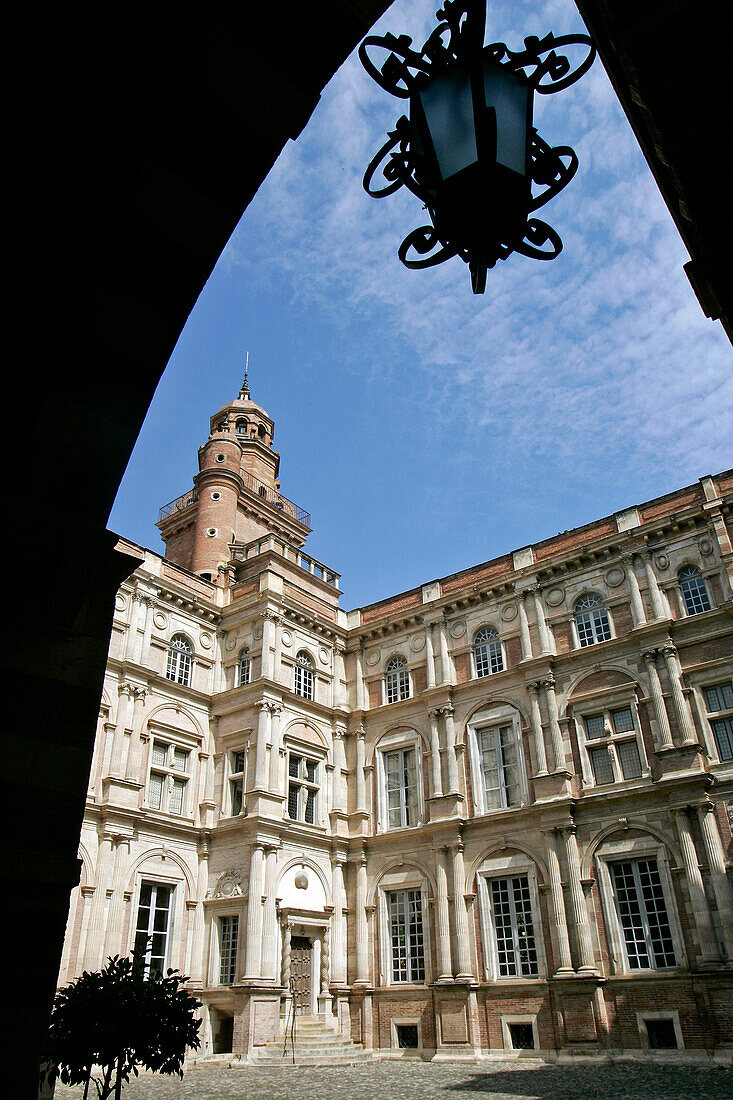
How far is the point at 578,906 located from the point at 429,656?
1007cm

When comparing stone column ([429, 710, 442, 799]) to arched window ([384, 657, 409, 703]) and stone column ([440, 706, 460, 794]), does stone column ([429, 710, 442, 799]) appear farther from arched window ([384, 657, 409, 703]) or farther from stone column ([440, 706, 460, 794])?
arched window ([384, 657, 409, 703])

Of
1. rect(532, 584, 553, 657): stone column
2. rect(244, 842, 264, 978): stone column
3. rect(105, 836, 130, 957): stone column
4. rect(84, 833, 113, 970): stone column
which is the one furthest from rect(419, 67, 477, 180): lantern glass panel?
rect(244, 842, 264, 978): stone column

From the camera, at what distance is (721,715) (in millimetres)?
23422

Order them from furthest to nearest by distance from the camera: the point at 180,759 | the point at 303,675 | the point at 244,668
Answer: the point at 303,675, the point at 244,668, the point at 180,759

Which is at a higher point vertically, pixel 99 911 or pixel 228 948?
pixel 99 911

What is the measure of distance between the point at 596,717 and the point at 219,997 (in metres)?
14.7

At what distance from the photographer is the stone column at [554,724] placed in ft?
84.1

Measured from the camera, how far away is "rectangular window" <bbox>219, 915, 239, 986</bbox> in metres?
24.9

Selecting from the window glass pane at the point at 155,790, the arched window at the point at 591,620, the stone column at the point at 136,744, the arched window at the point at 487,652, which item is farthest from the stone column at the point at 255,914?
the arched window at the point at 591,620

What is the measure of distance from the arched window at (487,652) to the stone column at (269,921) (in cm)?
966

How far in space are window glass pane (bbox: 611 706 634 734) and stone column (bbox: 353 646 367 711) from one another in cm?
999

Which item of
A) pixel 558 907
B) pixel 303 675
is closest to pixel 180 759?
pixel 303 675

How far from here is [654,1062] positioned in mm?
20516

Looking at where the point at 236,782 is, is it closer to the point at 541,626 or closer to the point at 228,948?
the point at 228,948
